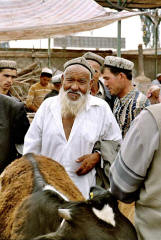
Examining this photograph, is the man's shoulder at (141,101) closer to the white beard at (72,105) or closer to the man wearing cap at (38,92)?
the white beard at (72,105)

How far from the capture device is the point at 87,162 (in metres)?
4.01

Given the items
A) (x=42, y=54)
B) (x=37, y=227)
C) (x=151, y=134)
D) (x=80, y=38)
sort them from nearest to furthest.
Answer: (x=151, y=134), (x=37, y=227), (x=42, y=54), (x=80, y=38)

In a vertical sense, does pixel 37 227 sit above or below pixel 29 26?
below

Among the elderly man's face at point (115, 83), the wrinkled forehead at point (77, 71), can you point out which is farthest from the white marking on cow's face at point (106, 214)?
Answer: the elderly man's face at point (115, 83)

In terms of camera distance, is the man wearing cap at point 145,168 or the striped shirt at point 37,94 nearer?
the man wearing cap at point 145,168

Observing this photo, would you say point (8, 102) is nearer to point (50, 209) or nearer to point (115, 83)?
point (115, 83)

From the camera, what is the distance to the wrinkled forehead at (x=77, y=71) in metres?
4.21

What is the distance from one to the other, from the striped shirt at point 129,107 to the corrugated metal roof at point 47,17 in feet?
11.9

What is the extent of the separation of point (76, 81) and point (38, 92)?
5.73m

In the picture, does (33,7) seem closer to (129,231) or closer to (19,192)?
(19,192)

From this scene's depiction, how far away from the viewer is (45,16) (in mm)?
8398

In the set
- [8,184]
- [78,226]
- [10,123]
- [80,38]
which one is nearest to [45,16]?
[10,123]

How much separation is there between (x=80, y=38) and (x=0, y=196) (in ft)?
90.4

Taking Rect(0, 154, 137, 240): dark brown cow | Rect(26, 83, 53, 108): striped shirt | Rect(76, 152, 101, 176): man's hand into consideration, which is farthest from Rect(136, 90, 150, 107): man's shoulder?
Rect(26, 83, 53, 108): striped shirt
